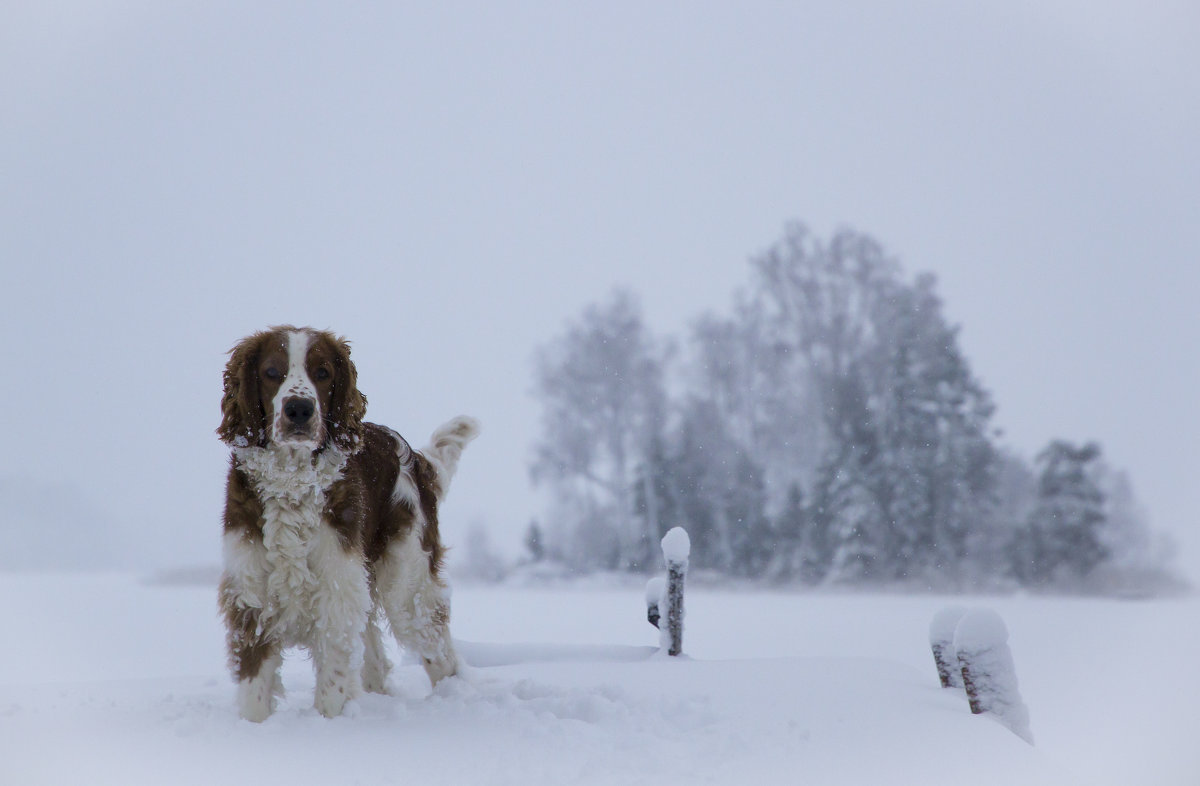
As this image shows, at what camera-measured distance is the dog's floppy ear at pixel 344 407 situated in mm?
4059

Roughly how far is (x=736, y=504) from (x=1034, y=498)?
5122 mm

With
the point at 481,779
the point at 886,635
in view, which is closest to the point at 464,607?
the point at 886,635

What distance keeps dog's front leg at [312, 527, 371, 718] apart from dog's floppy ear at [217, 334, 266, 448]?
0.52m

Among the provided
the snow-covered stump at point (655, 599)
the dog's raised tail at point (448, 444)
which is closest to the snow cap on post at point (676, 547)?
the snow-covered stump at point (655, 599)

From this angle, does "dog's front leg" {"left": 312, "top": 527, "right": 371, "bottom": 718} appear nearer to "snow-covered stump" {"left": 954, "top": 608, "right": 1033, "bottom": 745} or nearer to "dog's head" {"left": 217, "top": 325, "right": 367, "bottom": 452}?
"dog's head" {"left": 217, "top": 325, "right": 367, "bottom": 452}

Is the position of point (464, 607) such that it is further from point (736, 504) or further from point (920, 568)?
point (920, 568)

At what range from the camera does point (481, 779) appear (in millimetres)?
2967

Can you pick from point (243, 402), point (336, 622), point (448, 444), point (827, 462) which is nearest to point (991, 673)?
point (336, 622)

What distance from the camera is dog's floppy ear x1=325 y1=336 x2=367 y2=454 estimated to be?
4059 millimetres

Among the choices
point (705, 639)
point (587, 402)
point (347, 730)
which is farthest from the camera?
point (587, 402)

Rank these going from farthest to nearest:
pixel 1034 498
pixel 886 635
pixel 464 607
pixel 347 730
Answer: pixel 1034 498 → pixel 464 607 → pixel 886 635 → pixel 347 730

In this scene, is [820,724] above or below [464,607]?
above

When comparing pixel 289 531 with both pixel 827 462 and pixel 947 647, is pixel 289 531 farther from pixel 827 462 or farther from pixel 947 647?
pixel 827 462

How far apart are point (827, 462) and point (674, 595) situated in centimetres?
1154
